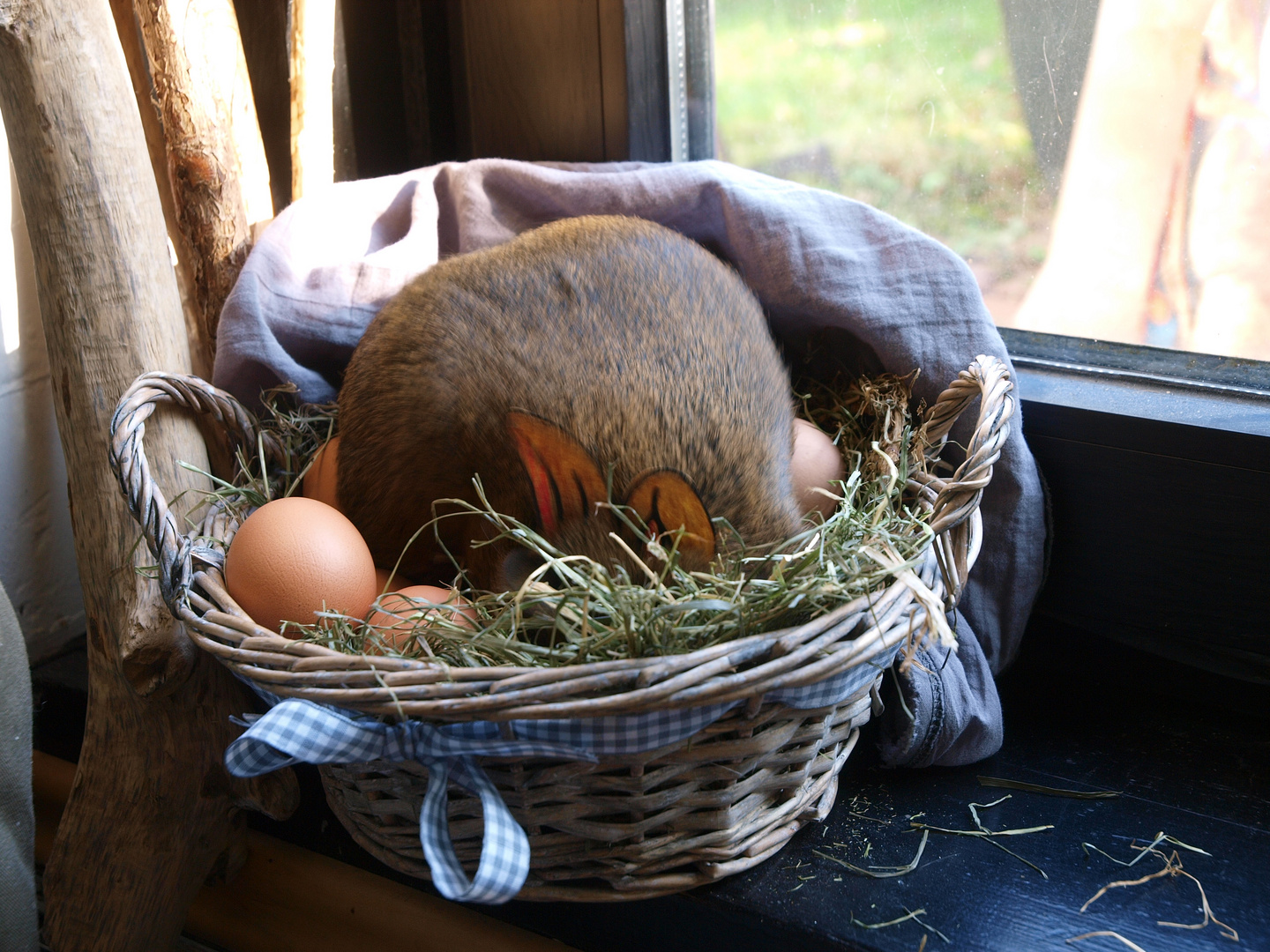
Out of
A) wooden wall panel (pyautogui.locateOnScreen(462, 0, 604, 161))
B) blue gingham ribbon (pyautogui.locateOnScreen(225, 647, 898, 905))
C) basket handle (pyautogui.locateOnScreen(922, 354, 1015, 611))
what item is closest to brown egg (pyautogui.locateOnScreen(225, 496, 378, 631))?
blue gingham ribbon (pyautogui.locateOnScreen(225, 647, 898, 905))

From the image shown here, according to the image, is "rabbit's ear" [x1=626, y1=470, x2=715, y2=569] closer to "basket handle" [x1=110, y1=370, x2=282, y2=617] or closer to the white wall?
"basket handle" [x1=110, y1=370, x2=282, y2=617]

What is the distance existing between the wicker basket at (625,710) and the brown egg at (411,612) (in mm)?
99

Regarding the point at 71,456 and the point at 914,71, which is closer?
the point at 71,456

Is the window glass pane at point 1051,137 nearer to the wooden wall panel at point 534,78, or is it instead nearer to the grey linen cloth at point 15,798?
the wooden wall panel at point 534,78

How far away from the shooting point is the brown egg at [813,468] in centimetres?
97

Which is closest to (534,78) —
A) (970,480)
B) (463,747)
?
(970,480)

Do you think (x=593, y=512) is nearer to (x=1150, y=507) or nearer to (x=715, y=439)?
(x=715, y=439)

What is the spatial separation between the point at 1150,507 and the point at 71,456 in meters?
1.13

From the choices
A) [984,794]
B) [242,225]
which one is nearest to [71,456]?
[242,225]

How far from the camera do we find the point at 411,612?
2.70ft

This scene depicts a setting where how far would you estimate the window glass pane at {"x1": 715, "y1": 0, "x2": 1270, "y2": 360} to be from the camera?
3.24 feet

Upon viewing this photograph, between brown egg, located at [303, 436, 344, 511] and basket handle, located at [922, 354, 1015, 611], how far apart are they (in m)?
0.63

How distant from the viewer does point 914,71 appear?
45.6 inches

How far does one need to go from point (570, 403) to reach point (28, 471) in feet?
2.66
